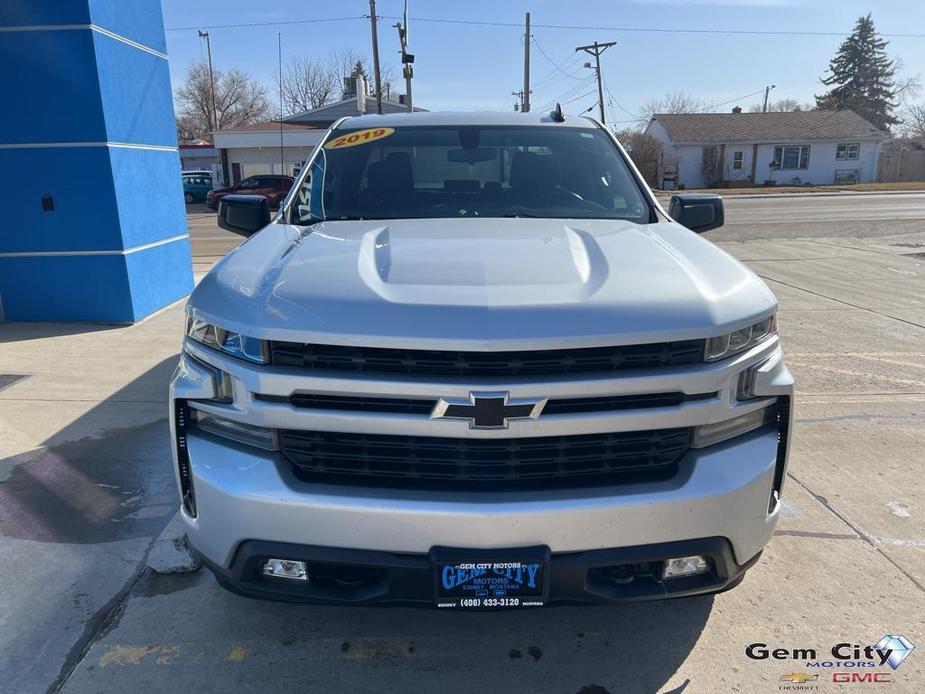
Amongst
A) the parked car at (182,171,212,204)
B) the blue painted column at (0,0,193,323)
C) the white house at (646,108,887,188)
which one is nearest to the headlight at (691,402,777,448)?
the blue painted column at (0,0,193,323)

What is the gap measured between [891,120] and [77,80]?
81393 mm

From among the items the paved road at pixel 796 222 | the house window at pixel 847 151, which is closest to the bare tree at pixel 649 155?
the house window at pixel 847 151

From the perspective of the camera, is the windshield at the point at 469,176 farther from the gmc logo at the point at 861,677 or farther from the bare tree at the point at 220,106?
the bare tree at the point at 220,106

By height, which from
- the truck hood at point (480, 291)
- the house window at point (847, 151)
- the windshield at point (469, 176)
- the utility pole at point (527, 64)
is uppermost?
the utility pole at point (527, 64)

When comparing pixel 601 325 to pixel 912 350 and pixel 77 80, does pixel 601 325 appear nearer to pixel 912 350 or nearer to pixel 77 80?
pixel 912 350

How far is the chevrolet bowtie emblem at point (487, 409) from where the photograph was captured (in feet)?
6.72

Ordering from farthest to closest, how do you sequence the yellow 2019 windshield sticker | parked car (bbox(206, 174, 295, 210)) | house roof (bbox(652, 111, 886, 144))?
house roof (bbox(652, 111, 886, 144)) → parked car (bbox(206, 174, 295, 210)) → the yellow 2019 windshield sticker

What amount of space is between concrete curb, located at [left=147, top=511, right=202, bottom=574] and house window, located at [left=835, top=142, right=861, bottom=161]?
177 ft

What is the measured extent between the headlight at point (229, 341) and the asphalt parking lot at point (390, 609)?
114 cm

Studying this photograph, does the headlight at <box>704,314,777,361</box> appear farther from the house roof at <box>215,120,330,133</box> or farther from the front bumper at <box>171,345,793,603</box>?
the house roof at <box>215,120,330,133</box>

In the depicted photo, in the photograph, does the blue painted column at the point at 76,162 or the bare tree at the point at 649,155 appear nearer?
the blue painted column at the point at 76,162

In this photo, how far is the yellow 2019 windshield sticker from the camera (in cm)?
392

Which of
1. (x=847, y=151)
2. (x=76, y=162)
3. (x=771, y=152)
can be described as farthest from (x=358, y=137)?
(x=847, y=151)

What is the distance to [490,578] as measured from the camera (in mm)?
2133
